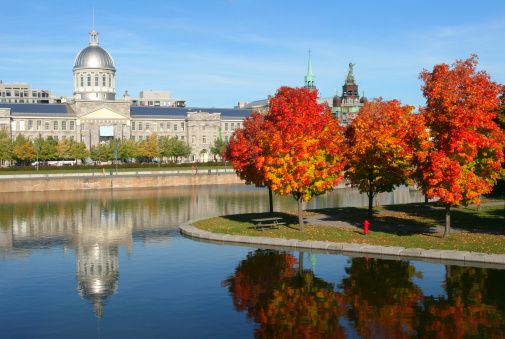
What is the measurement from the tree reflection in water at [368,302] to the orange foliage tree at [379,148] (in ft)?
38.5

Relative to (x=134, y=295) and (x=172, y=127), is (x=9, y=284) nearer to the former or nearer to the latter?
(x=134, y=295)

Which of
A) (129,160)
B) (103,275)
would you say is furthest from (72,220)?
(129,160)

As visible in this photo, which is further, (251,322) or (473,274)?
(473,274)

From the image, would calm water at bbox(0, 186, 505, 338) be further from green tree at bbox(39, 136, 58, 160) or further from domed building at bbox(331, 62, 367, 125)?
domed building at bbox(331, 62, 367, 125)

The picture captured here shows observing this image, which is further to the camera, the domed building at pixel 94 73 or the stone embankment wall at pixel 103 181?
the domed building at pixel 94 73

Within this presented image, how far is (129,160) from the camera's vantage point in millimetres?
122750

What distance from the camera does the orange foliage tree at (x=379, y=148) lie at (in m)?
35.1

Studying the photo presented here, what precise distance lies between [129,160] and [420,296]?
354ft

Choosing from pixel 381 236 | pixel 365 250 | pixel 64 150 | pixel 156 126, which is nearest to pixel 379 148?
pixel 381 236

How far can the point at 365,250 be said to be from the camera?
89.1 feet

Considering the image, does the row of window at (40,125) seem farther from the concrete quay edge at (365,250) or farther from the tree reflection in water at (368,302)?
Answer: the tree reflection in water at (368,302)

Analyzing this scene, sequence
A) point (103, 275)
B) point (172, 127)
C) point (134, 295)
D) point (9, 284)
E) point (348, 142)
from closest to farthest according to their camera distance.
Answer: point (134, 295) → point (9, 284) → point (103, 275) → point (348, 142) → point (172, 127)

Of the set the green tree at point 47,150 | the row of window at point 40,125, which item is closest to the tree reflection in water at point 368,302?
the green tree at point 47,150

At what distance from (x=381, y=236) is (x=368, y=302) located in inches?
462
